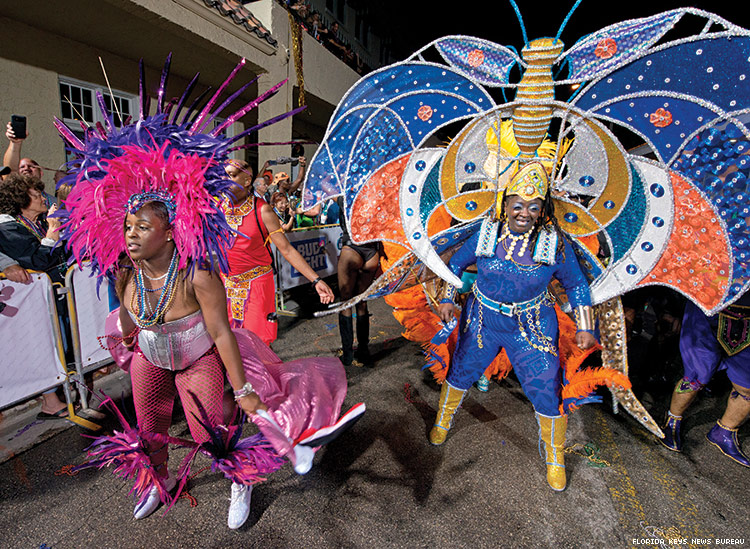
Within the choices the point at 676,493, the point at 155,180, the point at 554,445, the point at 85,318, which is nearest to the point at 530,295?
the point at 554,445

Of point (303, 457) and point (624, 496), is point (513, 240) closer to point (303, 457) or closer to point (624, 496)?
point (303, 457)

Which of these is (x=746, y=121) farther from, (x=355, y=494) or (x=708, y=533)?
(x=355, y=494)

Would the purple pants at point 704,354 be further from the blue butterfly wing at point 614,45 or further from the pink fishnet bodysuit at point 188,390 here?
the pink fishnet bodysuit at point 188,390

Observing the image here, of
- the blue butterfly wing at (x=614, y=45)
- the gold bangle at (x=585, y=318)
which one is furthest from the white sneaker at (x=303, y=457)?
the blue butterfly wing at (x=614, y=45)

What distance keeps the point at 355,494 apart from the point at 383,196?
2.05 metres

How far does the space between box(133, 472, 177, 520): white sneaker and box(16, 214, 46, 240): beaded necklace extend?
240cm

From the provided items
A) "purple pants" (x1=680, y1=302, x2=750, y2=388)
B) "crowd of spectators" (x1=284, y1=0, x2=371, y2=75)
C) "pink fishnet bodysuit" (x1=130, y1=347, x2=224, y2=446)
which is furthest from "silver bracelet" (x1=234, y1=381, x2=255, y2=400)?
"crowd of spectators" (x1=284, y1=0, x2=371, y2=75)

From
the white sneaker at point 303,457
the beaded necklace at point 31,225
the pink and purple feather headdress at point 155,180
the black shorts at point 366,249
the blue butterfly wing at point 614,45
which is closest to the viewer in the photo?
the white sneaker at point 303,457

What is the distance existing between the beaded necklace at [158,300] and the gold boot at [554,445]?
7.94ft

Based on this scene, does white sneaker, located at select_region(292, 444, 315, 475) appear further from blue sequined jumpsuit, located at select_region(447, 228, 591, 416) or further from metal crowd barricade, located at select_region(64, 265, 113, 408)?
metal crowd barricade, located at select_region(64, 265, 113, 408)

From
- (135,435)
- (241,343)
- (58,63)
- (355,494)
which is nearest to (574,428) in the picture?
(355,494)

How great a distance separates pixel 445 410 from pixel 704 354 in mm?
2201

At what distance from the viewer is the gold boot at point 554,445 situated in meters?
2.56

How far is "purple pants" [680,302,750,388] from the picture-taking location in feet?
9.76
